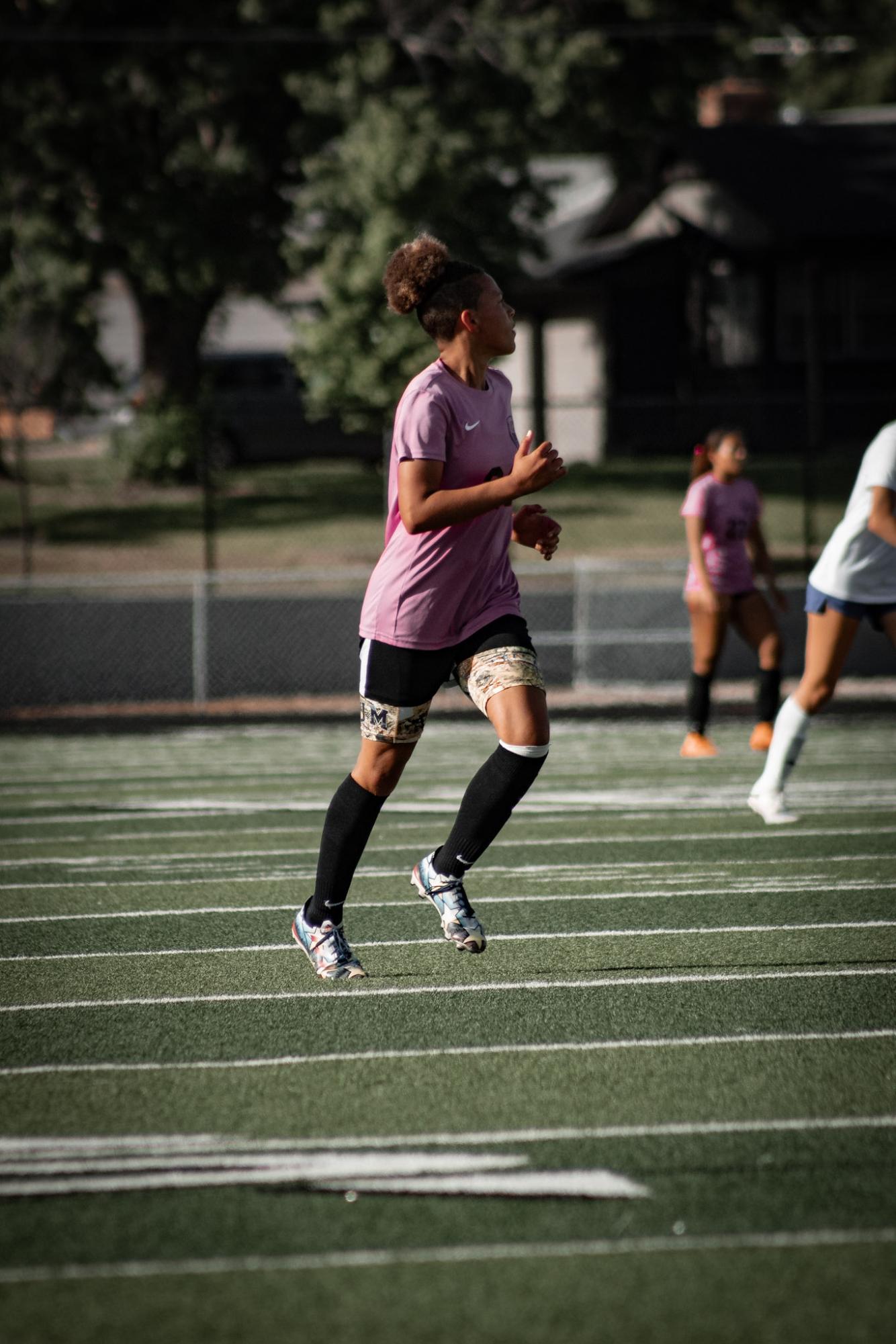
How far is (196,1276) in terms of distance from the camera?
323 centimetres

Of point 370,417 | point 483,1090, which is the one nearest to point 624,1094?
point 483,1090

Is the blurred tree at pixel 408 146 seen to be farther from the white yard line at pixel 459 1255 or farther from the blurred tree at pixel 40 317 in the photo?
the white yard line at pixel 459 1255

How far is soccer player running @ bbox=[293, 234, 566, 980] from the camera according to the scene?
16.6 ft

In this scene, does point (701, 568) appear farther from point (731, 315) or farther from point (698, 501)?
point (731, 315)

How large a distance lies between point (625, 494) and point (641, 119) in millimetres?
7585

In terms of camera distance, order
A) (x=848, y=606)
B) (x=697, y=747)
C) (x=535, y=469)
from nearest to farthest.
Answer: (x=535, y=469), (x=848, y=606), (x=697, y=747)

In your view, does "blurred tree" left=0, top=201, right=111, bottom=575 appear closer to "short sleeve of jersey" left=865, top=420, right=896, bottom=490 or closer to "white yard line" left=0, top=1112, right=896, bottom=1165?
"short sleeve of jersey" left=865, top=420, right=896, bottom=490

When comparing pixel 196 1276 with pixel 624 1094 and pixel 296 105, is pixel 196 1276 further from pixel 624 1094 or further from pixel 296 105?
pixel 296 105

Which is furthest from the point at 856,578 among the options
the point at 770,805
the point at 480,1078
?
the point at 480,1078

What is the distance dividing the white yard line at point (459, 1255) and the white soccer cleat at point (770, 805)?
5.13m

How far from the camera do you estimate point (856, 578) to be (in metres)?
7.63

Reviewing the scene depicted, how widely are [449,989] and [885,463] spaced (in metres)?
3.44

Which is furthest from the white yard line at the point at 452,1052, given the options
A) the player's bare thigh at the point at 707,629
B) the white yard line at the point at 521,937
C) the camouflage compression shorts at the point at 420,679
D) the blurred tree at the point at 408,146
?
the blurred tree at the point at 408,146

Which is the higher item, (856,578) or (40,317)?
(40,317)
